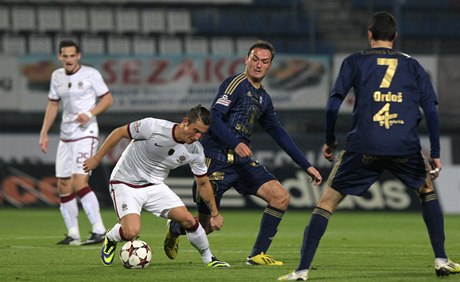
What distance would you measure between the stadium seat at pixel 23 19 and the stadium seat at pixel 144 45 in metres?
2.68

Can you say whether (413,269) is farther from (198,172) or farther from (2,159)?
(2,159)

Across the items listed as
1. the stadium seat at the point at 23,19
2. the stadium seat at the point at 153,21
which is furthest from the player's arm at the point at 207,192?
the stadium seat at the point at 153,21

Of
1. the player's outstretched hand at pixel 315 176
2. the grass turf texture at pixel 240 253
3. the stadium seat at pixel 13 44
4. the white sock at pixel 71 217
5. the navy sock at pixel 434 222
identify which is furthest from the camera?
the stadium seat at pixel 13 44

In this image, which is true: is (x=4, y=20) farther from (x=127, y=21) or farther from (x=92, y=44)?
(x=127, y=21)

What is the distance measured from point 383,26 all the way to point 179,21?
64.4ft

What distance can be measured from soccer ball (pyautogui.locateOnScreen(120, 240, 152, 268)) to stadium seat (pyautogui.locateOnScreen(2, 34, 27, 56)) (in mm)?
16737

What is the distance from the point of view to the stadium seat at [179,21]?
88.4 ft

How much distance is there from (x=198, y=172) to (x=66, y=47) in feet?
12.8

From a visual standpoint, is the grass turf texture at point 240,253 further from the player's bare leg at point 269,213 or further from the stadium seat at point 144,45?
the stadium seat at point 144,45

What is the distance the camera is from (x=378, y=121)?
7.73 m

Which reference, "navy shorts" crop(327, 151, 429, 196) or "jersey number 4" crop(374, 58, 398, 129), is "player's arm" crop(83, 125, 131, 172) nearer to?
"navy shorts" crop(327, 151, 429, 196)

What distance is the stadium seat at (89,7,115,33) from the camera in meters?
26.7

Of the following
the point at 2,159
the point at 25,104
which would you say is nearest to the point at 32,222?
the point at 2,159

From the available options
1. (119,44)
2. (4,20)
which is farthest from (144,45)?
(4,20)
